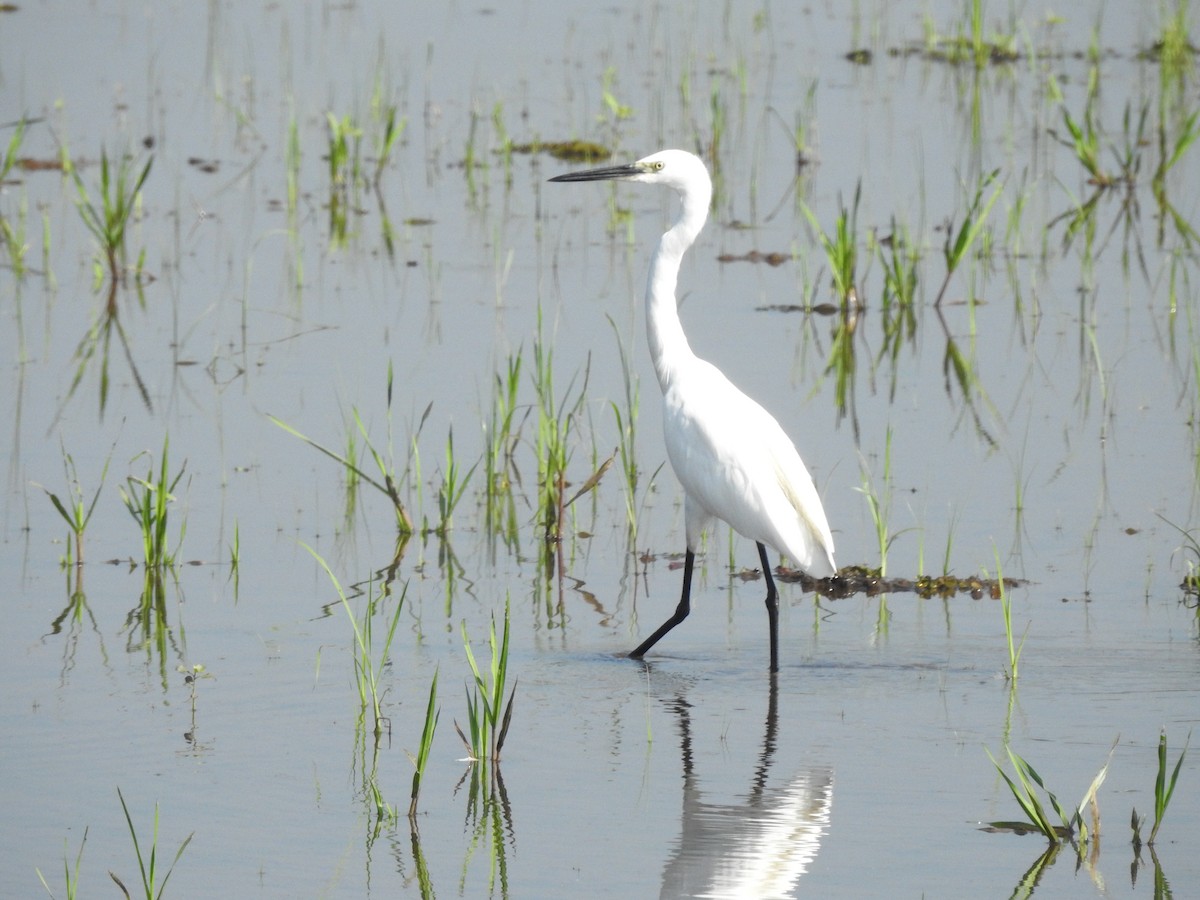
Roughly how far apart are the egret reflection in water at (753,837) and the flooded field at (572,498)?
16 mm

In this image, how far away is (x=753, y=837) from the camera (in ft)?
15.2

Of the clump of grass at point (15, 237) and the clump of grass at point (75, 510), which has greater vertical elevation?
the clump of grass at point (15, 237)

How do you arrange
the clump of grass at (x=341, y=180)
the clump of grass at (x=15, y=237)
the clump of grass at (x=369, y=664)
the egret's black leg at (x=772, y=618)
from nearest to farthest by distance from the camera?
the clump of grass at (x=369, y=664)
the egret's black leg at (x=772, y=618)
the clump of grass at (x=15, y=237)
the clump of grass at (x=341, y=180)

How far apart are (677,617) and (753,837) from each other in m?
1.52

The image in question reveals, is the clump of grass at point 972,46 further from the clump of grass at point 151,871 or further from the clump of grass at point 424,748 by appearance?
the clump of grass at point 151,871

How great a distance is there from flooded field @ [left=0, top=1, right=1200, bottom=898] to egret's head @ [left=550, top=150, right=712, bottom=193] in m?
0.63

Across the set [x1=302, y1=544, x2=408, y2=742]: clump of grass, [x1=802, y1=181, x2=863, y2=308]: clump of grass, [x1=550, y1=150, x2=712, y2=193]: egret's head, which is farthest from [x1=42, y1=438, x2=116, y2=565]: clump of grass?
[x1=802, y1=181, x2=863, y2=308]: clump of grass

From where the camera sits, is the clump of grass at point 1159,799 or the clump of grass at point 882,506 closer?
the clump of grass at point 1159,799

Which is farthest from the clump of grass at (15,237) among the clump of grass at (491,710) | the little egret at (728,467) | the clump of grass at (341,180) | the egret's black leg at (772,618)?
the clump of grass at (491,710)

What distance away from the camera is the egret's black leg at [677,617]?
598 centimetres

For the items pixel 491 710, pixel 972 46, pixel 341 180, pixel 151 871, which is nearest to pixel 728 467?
pixel 491 710

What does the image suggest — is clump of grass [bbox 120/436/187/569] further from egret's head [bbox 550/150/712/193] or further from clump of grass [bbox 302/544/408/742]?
egret's head [bbox 550/150/712/193]

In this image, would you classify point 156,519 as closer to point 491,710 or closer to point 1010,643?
point 491,710

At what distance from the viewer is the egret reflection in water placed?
4352 millimetres
